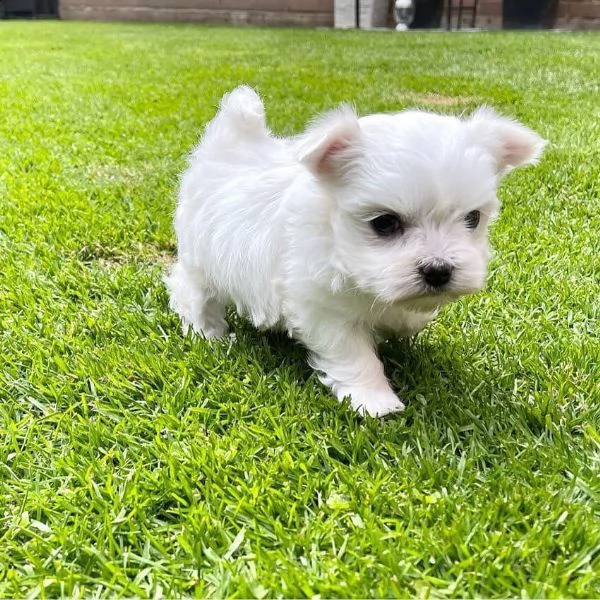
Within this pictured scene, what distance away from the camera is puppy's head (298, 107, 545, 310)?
1.88m

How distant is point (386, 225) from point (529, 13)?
18648 mm

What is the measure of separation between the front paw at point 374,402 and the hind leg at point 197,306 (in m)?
0.78

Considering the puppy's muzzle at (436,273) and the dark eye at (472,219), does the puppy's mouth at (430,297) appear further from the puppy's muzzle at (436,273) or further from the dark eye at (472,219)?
the dark eye at (472,219)

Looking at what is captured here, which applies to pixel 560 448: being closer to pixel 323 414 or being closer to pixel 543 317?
pixel 323 414

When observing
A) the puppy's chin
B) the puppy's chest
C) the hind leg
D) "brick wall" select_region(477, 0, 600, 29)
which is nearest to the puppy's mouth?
the puppy's chin

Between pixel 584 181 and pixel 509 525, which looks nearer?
pixel 509 525

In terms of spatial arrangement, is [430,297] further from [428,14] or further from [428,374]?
[428,14]

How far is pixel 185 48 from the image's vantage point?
13445mm

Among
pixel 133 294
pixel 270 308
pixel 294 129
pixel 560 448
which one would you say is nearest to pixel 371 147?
pixel 270 308

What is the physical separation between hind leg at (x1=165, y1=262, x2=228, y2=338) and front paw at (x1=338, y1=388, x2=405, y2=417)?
78cm

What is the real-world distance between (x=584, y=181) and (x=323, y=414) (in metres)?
2.94

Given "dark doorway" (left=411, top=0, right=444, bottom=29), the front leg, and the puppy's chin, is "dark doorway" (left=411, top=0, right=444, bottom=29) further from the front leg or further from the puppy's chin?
the puppy's chin

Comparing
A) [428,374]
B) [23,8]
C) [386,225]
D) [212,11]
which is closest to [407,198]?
[386,225]

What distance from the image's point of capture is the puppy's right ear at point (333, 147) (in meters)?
1.98
